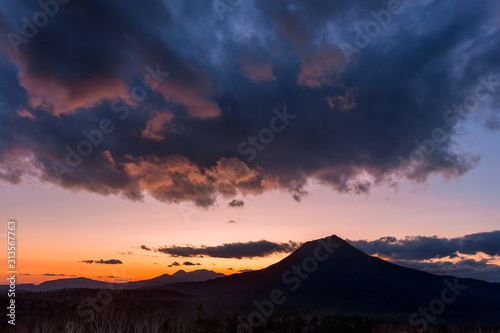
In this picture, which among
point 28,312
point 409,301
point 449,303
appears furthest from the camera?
point 449,303

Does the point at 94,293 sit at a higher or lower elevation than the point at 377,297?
higher

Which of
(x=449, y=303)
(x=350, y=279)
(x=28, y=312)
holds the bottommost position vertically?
(x=449, y=303)

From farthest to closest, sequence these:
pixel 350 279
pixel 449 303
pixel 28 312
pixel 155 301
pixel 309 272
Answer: pixel 309 272 → pixel 350 279 → pixel 449 303 → pixel 155 301 → pixel 28 312

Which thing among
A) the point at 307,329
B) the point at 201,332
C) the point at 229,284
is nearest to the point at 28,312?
the point at 201,332

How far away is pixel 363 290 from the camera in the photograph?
146m

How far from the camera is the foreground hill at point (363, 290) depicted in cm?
12388

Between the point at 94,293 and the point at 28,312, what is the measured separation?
10.8 metres

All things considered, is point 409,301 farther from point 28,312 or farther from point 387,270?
point 28,312

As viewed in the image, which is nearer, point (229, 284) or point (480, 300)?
point (480, 300)

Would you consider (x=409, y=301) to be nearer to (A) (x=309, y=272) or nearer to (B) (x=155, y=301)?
(A) (x=309, y=272)

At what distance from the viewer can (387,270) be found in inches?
6796

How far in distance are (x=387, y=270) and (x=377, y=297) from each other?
39759 millimetres

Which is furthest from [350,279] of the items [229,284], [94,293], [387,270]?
[94,293]

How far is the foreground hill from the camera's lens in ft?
406
